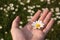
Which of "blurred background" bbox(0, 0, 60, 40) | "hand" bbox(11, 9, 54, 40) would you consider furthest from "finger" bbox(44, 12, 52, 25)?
"blurred background" bbox(0, 0, 60, 40)

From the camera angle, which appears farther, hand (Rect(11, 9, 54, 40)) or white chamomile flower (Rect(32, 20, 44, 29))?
white chamomile flower (Rect(32, 20, 44, 29))

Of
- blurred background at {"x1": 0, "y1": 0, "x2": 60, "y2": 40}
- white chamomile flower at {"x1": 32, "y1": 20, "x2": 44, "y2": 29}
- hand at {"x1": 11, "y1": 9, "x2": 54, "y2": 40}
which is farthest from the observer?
blurred background at {"x1": 0, "y1": 0, "x2": 60, "y2": 40}

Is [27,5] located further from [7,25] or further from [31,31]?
[31,31]

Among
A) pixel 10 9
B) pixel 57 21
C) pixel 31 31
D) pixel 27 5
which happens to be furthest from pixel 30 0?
pixel 31 31

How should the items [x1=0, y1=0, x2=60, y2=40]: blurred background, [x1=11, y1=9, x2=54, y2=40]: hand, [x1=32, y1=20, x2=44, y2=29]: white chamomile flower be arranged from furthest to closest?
1. [x1=0, y1=0, x2=60, y2=40]: blurred background
2. [x1=32, y1=20, x2=44, y2=29]: white chamomile flower
3. [x1=11, y1=9, x2=54, y2=40]: hand

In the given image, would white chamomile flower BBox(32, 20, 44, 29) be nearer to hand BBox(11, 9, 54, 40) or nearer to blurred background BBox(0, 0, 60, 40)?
hand BBox(11, 9, 54, 40)

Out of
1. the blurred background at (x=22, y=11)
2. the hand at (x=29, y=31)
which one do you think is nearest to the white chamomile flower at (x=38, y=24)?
the hand at (x=29, y=31)

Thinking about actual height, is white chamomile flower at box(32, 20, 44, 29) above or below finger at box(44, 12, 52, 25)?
below

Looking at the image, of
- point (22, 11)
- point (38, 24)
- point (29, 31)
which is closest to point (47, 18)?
point (38, 24)

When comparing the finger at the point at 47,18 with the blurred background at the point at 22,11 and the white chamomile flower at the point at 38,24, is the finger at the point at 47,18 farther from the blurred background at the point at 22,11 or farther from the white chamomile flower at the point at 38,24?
the blurred background at the point at 22,11

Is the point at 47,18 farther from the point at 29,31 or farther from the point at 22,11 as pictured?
the point at 22,11
